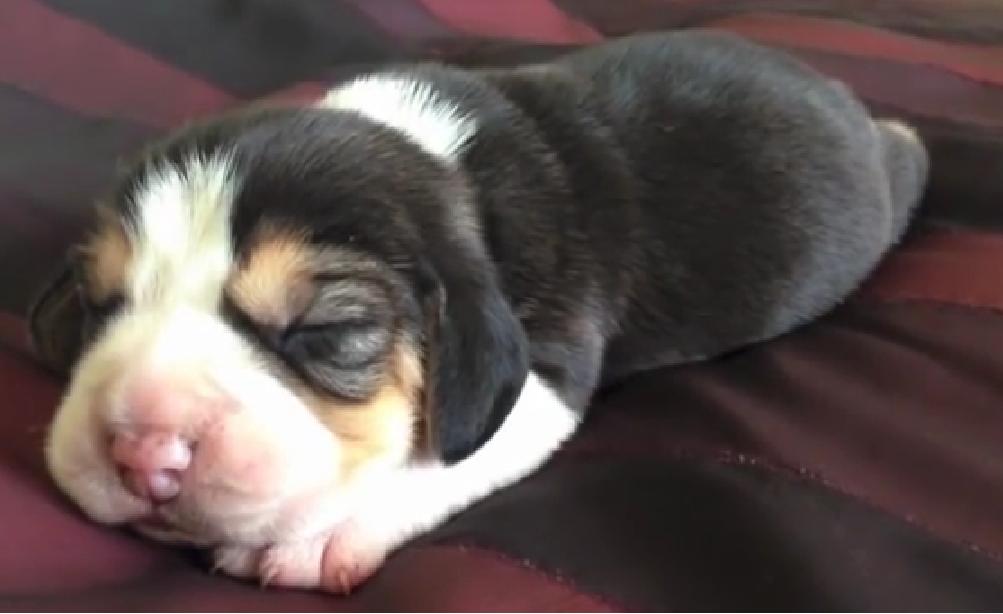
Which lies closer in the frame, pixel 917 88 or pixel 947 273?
pixel 947 273

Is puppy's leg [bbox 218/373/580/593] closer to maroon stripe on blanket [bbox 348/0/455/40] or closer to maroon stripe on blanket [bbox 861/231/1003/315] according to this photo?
maroon stripe on blanket [bbox 861/231/1003/315]

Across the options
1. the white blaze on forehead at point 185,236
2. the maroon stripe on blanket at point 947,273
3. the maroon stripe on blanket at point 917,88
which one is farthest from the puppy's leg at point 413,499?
the maroon stripe on blanket at point 917,88

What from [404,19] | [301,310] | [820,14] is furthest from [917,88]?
[301,310]

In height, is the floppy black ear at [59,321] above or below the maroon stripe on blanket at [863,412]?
above

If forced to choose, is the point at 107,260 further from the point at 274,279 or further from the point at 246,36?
the point at 246,36

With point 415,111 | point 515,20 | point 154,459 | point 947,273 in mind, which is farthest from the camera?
point 515,20

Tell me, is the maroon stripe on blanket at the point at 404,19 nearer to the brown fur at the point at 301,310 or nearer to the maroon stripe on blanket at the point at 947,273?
the maroon stripe on blanket at the point at 947,273

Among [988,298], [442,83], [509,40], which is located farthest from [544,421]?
[509,40]
